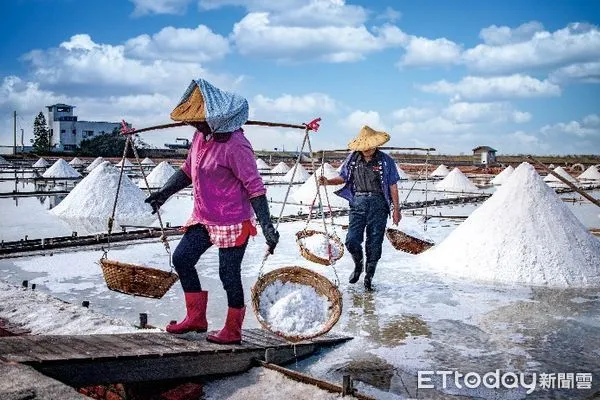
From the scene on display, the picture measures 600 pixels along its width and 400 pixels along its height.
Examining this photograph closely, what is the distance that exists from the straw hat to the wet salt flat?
1151 mm

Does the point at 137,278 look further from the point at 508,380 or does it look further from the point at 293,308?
the point at 508,380

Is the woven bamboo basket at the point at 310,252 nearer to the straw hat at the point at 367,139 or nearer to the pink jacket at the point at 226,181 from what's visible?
the straw hat at the point at 367,139

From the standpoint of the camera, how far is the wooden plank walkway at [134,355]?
1950 mm

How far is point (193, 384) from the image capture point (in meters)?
2.31

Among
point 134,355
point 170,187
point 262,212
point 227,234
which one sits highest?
point 170,187

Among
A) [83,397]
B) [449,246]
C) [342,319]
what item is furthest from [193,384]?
[449,246]

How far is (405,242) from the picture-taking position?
A: 222 inches

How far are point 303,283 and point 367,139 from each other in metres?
1.70

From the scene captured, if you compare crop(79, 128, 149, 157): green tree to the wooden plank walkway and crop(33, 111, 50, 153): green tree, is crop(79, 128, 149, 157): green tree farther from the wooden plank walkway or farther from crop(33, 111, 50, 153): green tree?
the wooden plank walkway

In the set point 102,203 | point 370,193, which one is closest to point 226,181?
point 370,193

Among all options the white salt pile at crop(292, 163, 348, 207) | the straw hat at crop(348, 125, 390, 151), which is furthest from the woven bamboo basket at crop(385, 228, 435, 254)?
the white salt pile at crop(292, 163, 348, 207)

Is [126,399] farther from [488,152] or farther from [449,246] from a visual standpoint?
[488,152]

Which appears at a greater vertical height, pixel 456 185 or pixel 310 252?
pixel 456 185

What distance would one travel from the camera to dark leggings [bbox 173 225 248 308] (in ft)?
8.31
